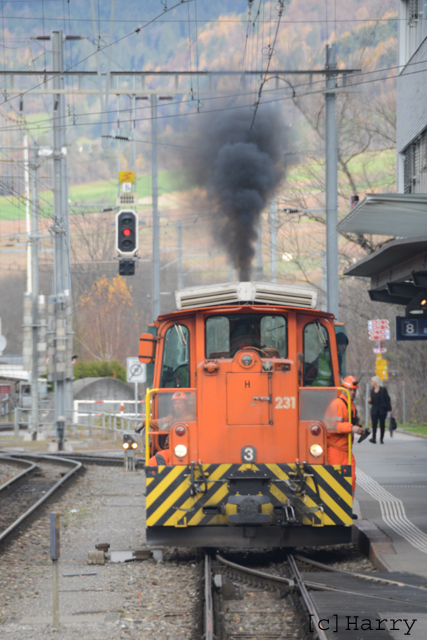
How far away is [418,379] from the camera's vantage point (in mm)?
39562

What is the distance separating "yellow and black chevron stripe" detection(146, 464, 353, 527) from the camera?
336 inches

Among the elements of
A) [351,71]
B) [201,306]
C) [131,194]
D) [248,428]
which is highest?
[351,71]

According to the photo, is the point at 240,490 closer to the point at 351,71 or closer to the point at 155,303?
the point at 351,71

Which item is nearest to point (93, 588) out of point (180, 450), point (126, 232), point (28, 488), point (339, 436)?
point (180, 450)

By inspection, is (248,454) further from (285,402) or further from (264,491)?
(285,402)

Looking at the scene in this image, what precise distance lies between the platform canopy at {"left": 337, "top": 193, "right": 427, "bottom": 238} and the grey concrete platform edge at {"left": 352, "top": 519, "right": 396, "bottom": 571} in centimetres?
390

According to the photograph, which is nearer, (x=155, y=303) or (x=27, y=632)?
(x=27, y=632)

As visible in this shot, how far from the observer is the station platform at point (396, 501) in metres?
8.48

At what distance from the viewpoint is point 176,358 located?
30.4 feet

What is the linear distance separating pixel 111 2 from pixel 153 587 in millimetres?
12667

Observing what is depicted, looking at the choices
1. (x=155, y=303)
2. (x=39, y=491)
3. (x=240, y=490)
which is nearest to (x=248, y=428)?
(x=240, y=490)

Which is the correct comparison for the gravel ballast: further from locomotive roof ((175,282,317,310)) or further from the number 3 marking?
locomotive roof ((175,282,317,310))

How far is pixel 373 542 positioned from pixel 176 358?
3122mm

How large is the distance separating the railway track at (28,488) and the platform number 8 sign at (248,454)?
3.66 metres
